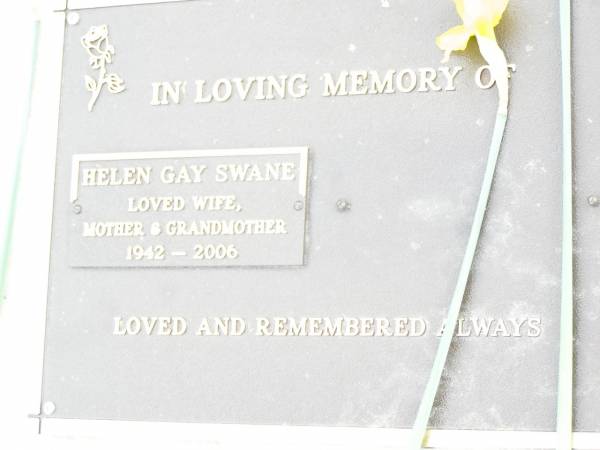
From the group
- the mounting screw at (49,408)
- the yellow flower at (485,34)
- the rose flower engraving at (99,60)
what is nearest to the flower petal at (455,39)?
the yellow flower at (485,34)

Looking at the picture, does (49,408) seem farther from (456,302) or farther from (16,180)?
(456,302)

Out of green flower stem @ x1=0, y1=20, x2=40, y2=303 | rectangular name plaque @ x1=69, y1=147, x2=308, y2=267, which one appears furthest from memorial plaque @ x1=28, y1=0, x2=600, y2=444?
green flower stem @ x1=0, y1=20, x2=40, y2=303

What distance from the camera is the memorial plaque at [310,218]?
3.17m

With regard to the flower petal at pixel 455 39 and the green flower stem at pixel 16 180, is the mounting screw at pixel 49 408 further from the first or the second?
the flower petal at pixel 455 39

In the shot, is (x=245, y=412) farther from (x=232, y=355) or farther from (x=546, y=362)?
(x=546, y=362)

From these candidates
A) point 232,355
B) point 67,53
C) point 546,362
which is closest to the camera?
point 546,362

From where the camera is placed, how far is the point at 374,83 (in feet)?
11.1

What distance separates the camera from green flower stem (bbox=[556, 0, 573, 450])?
3018 mm

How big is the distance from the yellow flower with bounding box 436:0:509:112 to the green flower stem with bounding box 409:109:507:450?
3.7 inches

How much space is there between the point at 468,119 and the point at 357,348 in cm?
69

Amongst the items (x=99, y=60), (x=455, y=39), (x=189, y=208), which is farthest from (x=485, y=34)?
(x=99, y=60)

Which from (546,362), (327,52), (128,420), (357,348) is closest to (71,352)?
(128,420)

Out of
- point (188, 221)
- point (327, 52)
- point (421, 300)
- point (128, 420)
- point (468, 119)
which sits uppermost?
point (327, 52)

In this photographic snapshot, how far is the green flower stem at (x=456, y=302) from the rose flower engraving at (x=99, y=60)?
3.70ft
